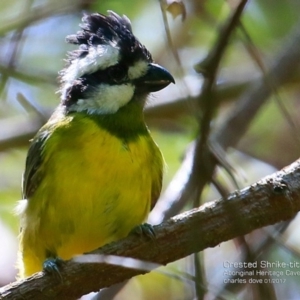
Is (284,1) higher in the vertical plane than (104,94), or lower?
higher

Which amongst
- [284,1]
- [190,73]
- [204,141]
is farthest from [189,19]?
[204,141]

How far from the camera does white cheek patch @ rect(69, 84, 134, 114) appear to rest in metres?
3.58

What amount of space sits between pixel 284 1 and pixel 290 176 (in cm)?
229

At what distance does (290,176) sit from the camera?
274 centimetres

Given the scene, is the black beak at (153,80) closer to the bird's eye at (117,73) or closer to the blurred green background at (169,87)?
the bird's eye at (117,73)

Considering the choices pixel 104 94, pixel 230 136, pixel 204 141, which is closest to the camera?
pixel 204 141

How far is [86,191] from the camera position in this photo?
10.8ft

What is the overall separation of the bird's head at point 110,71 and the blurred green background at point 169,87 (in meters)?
0.37

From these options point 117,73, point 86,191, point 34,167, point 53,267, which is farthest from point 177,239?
point 117,73

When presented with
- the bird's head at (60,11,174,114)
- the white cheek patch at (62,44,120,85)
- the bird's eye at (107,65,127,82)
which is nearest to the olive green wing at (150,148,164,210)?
the bird's head at (60,11,174,114)

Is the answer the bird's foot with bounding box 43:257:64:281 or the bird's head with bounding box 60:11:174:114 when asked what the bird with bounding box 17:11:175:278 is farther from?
the bird's foot with bounding box 43:257:64:281

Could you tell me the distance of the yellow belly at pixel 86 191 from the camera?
3.30 m

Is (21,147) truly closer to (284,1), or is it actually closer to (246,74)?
(246,74)

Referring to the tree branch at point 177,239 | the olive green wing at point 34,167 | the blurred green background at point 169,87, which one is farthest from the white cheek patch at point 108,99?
the tree branch at point 177,239
